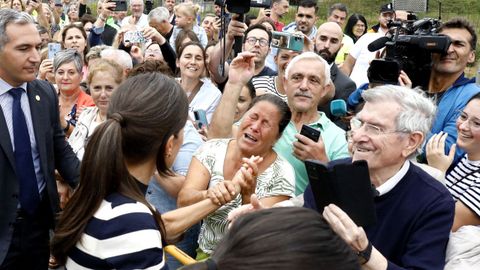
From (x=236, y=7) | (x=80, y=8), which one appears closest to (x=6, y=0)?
(x=80, y=8)

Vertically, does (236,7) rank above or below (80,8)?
above

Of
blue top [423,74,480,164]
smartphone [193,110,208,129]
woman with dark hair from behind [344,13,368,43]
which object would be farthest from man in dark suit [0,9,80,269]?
woman with dark hair from behind [344,13,368,43]

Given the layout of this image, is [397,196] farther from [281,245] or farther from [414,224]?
[281,245]

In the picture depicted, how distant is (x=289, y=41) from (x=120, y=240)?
2.97 m

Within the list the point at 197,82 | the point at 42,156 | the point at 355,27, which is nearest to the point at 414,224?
the point at 42,156

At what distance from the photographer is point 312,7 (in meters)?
7.25

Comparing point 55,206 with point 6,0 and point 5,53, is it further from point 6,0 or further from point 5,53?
point 6,0

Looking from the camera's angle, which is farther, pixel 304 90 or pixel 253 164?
pixel 304 90

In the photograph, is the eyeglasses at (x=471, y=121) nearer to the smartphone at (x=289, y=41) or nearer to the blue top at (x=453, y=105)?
the blue top at (x=453, y=105)

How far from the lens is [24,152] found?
2.88 m

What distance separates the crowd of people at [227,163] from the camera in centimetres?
187

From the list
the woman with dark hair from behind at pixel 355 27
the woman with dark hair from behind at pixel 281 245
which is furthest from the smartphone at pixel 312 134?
the woman with dark hair from behind at pixel 355 27

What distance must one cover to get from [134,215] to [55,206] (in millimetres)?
1288

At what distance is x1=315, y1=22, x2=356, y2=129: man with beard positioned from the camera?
4.60m
